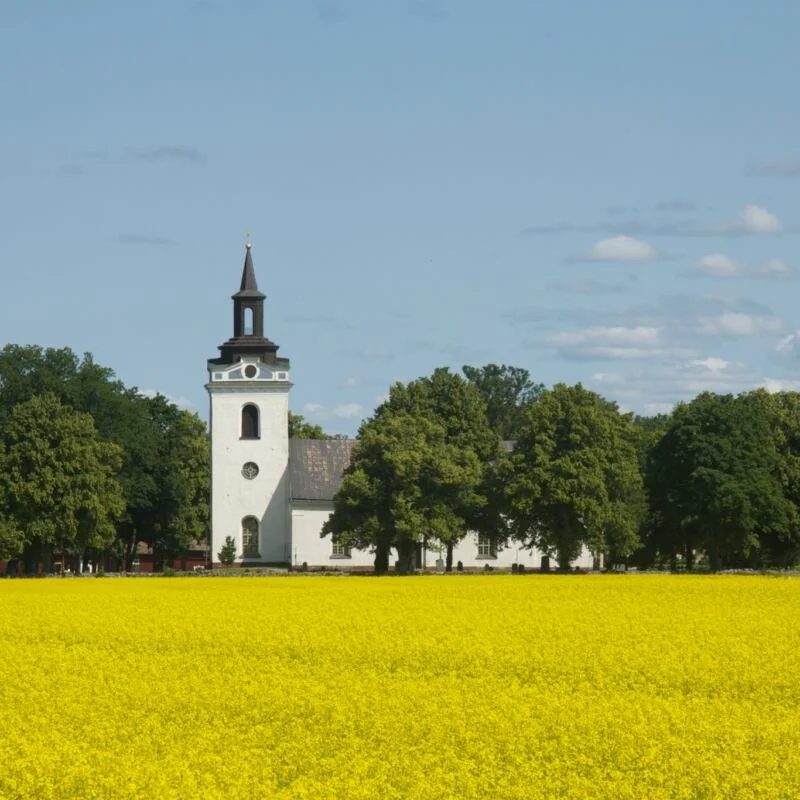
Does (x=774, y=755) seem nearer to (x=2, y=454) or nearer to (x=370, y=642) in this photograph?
(x=370, y=642)

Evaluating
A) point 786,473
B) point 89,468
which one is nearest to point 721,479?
point 786,473

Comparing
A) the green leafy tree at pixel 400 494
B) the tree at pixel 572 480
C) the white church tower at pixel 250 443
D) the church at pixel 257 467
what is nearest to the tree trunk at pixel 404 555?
the green leafy tree at pixel 400 494

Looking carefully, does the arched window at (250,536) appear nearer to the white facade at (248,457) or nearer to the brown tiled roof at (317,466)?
the white facade at (248,457)

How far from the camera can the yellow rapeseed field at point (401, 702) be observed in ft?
60.2

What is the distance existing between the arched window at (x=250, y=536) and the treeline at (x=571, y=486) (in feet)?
39.4

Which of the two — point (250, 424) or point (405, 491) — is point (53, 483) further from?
point (405, 491)

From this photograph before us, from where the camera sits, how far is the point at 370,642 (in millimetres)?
32094

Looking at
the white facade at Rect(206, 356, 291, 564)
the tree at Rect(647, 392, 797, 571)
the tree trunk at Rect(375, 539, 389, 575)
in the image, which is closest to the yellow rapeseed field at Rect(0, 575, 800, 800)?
the tree at Rect(647, 392, 797, 571)

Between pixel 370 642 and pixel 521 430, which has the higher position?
pixel 521 430

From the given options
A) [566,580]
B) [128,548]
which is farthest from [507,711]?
[128,548]

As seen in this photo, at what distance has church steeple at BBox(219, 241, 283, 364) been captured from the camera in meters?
101

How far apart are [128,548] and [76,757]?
92.2 meters

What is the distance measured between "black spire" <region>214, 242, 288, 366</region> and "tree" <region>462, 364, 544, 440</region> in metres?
55.2

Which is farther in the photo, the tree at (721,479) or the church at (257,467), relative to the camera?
the church at (257,467)
